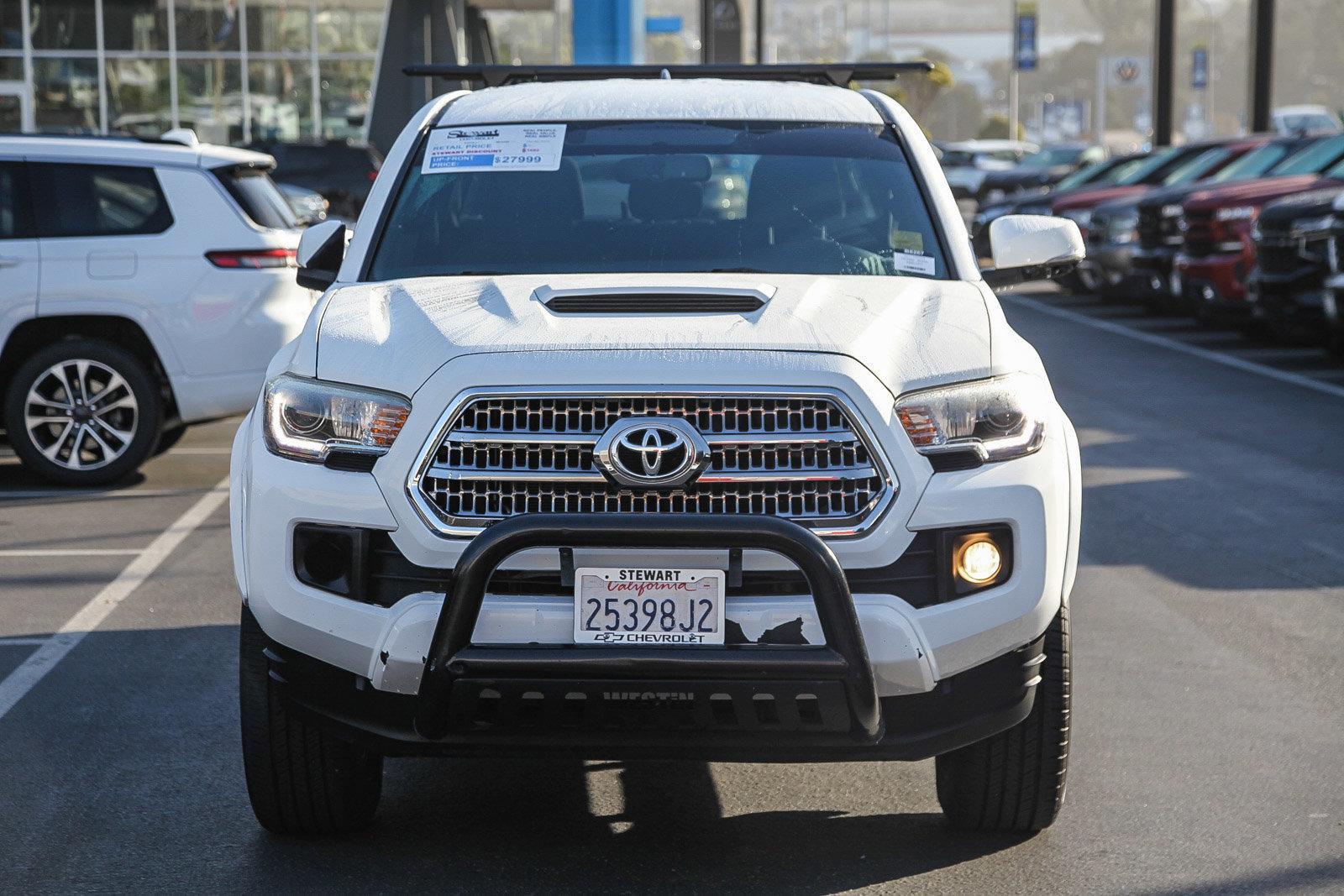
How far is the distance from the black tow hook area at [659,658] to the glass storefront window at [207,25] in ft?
118

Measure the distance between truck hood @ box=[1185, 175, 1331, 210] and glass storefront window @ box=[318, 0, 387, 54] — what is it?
25.2 meters

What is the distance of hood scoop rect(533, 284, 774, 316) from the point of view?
177 inches

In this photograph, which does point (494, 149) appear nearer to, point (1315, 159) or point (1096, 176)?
point (1315, 159)

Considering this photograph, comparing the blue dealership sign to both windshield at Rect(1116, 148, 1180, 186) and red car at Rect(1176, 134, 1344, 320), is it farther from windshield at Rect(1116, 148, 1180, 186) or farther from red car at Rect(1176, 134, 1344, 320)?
red car at Rect(1176, 134, 1344, 320)

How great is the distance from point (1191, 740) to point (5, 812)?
10.7 ft

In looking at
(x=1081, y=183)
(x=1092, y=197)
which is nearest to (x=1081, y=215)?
(x=1092, y=197)

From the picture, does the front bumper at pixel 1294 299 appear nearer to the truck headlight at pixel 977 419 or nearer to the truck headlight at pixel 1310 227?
the truck headlight at pixel 1310 227

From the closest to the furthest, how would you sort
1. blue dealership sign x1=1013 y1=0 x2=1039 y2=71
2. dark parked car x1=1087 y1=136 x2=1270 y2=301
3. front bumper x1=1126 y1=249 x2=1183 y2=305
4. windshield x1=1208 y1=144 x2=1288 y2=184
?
front bumper x1=1126 y1=249 x2=1183 y2=305 < windshield x1=1208 y1=144 x2=1288 y2=184 < dark parked car x1=1087 y1=136 x2=1270 y2=301 < blue dealership sign x1=1013 y1=0 x2=1039 y2=71

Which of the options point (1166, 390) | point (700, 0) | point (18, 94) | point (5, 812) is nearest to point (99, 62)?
point (18, 94)

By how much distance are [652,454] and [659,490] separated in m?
0.08

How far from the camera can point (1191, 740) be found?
5.46 m

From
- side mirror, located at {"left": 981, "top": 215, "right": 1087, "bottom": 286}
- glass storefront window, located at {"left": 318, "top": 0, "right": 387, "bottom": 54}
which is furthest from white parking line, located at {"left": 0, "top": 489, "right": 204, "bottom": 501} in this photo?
glass storefront window, located at {"left": 318, "top": 0, "right": 387, "bottom": 54}

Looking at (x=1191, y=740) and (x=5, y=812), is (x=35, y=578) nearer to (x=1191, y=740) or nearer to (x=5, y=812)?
(x=5, y=812)

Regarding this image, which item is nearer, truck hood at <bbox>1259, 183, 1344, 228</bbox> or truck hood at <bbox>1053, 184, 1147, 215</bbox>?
truck hood at <bbox>1259, 183, 1344, 228</bbox>
